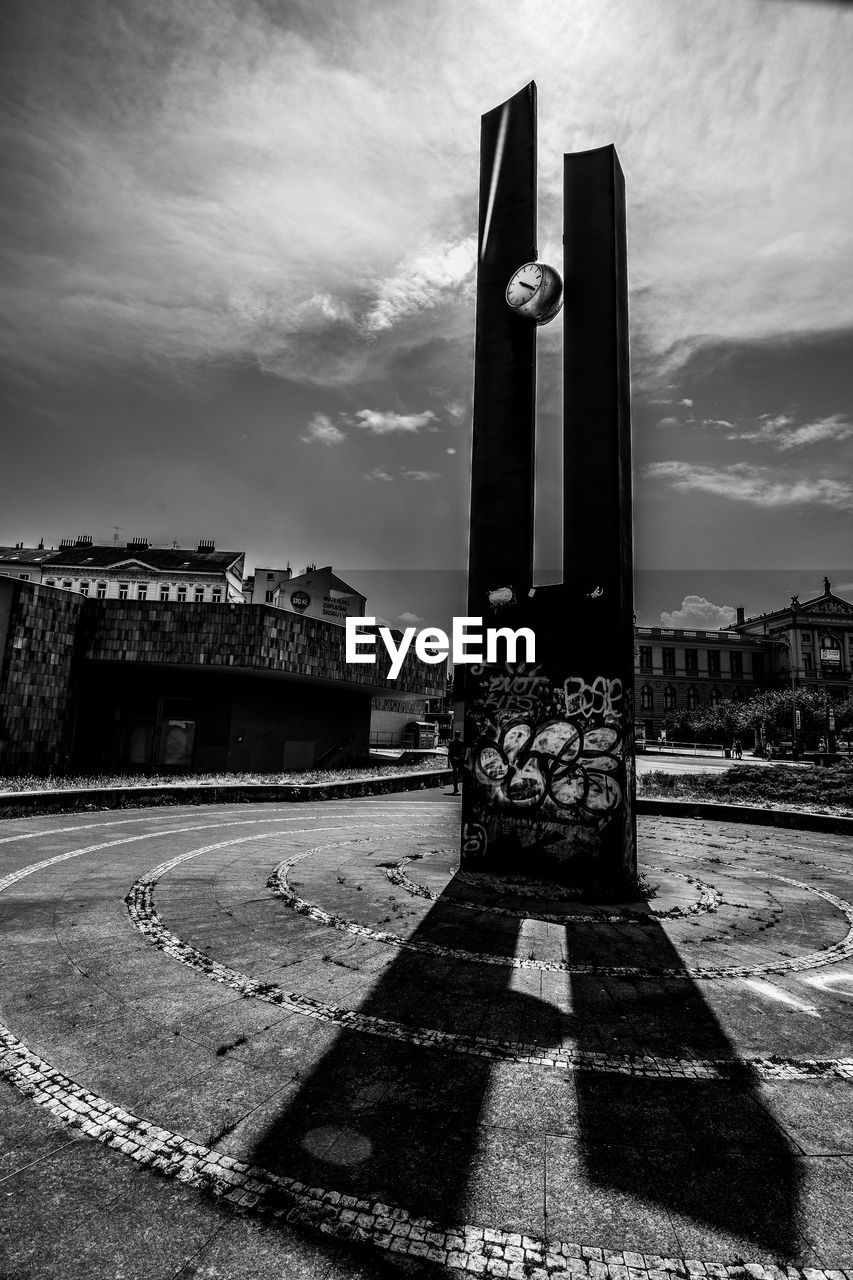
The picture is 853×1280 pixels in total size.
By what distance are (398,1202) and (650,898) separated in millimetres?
8223

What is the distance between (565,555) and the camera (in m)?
12.0

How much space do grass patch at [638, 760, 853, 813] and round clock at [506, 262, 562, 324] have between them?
1882 cm

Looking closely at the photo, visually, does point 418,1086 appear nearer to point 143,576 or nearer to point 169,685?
point 169,685

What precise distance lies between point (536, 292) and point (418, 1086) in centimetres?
1309

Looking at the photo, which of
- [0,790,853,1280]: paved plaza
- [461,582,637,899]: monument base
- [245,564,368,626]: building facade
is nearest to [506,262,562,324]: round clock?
[461,582,637,899]: monument base

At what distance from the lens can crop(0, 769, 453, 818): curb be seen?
61.4 ft

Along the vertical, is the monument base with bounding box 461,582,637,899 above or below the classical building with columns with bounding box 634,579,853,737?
below

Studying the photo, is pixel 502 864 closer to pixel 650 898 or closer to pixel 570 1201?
pixel 650 898

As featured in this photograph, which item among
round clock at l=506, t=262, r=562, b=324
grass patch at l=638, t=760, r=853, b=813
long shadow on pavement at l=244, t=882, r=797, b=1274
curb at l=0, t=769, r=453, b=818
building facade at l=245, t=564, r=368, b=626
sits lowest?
long shadow on pavement at l=244, t=882, r=797, b=1274

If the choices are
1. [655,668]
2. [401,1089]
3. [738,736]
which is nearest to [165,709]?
[401,1089]

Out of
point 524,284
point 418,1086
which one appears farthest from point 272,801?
point 418,1086

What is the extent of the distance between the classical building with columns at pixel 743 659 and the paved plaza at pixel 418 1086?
297ft

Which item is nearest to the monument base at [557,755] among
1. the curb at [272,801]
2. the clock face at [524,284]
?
the clock face at [524,284]

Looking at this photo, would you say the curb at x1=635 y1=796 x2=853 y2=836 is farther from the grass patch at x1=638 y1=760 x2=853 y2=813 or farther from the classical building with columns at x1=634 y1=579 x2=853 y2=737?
the classical building with columns at x1=634 y1=579 x2=853 y2=737
